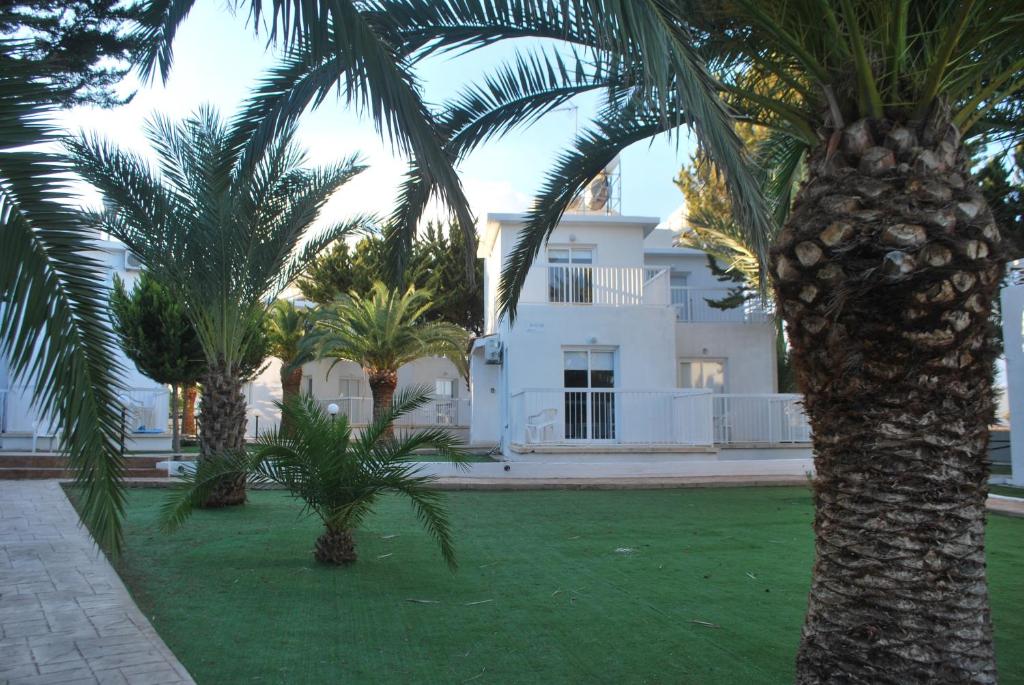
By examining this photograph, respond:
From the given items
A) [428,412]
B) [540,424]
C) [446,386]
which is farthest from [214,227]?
[446,386]

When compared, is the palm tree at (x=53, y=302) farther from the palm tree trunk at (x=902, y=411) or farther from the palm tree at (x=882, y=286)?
the palm tree trunk at (x=902, y=411)

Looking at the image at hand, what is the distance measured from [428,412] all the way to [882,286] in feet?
86.5

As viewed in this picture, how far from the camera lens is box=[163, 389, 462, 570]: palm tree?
294 inches

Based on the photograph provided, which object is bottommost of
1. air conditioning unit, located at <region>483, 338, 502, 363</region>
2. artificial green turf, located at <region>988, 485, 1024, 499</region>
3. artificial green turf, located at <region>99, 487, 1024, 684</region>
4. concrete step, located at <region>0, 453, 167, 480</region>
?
artificial green turf, located at <region>99, 487, 1024, 684</region>

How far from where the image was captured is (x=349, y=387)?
3388cm

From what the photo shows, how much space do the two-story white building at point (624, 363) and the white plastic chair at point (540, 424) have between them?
0.02m

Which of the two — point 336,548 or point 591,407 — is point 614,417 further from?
point 336,548

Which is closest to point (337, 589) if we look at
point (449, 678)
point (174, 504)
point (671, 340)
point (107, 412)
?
point (174, 504)

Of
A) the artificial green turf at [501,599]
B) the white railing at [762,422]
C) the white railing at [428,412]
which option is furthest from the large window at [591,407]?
the white railing at [428,412]

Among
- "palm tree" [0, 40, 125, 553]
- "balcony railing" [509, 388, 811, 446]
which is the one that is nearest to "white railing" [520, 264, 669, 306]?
"balcony railing" [509, 388, 811, 446]

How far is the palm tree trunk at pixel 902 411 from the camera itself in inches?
147

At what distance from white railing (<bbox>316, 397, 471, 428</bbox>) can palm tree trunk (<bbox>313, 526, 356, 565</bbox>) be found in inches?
847

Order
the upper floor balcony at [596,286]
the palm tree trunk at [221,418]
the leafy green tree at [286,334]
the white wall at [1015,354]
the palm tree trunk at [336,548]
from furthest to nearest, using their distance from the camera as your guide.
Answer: the leafy green tree at [286,334] → the upper floor balcony at [596,286] → the white wall at [1015,354] → the palm tree trunk at [221,418] → the palm tree trunk at [336,548]

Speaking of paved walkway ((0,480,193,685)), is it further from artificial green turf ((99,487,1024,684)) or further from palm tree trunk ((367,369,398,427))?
palm tree trunk ((367,369,398,427))
